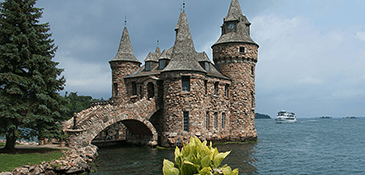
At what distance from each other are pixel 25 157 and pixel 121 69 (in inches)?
821

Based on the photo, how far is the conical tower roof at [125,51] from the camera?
3641 cm

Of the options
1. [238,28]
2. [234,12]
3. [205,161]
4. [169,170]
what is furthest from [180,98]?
[205,161]

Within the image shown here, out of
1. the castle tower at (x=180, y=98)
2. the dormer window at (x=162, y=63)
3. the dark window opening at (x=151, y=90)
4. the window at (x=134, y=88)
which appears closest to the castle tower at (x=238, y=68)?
the castle tower at (x=180, y=98)

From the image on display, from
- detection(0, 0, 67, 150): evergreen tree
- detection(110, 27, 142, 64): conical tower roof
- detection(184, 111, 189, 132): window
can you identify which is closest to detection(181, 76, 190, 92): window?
detection(184, 111, 189, 132): window

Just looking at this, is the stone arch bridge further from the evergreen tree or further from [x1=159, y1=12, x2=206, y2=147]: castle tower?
the evergreen tree

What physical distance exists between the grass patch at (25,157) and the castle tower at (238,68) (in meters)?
19.9

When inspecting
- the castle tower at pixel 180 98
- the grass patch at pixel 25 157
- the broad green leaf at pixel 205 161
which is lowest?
the grass patch at pixel 25 157

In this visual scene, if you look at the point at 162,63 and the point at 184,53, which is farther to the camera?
the point at 162,63

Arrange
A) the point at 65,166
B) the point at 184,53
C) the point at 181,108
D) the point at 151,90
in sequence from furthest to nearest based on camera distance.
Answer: the point at 151,90
the point at 184,53
the point at 181,108
the point at 65,166

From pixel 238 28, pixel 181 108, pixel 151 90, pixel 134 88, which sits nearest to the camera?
pixel 181 108

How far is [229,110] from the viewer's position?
33.2 m

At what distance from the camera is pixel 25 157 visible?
16.2m

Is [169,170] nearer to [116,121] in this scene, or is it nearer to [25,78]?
[25,78]

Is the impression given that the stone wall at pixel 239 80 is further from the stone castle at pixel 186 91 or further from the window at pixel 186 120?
the window at pixel 186 120
